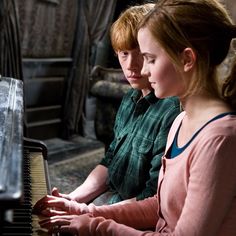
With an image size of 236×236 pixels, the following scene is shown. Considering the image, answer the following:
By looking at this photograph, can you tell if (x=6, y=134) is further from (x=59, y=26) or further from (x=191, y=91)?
(x=59, y=26)

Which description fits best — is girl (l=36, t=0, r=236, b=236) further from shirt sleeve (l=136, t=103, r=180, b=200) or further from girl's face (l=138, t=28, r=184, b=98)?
shirt sleeve (l=136, t=103, r=180, b=200)

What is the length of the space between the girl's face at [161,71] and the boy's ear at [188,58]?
31 mm

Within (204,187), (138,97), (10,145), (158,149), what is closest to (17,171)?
(10,145)

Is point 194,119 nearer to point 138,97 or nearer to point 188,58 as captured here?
point 188,58

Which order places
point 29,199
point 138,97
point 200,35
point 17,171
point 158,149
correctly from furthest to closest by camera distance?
point 138,97, point 158,149, point 29,199, point 200,35, point 17,171

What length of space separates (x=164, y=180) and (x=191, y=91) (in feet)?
1.04

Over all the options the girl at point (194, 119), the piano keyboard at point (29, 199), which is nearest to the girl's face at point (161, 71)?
the girl at point (194, 119)

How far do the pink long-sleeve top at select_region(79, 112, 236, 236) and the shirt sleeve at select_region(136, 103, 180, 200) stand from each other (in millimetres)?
403

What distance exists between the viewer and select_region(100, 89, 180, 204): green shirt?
1817 millimetres

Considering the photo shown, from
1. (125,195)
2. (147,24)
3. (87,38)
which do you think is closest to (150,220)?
(125,195)

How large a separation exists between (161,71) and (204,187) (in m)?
0.38

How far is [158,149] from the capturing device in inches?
71.0

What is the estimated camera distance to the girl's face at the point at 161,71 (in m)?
1.30

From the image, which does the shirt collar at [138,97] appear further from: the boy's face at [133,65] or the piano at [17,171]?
the piano at [17,171]
